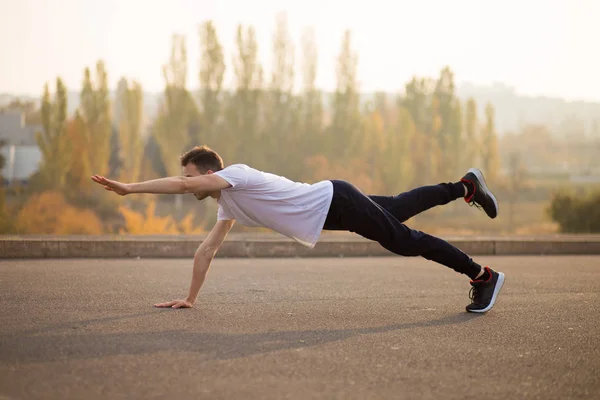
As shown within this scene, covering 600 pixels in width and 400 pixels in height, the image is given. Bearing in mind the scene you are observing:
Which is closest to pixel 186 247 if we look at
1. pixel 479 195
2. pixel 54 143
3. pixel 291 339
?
pixel 479 195

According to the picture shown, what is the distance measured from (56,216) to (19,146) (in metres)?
38.4

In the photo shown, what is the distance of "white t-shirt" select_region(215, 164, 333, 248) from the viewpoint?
6.14 metres

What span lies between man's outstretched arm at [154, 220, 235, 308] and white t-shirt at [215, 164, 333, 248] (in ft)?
1.44

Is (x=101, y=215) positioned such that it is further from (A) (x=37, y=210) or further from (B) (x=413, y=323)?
(B) (x=413, y=323)

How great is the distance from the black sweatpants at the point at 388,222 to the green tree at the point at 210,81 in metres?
43.2

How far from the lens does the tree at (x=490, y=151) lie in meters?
61.3

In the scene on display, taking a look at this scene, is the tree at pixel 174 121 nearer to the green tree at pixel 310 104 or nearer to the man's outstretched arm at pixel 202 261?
the green tree at pixel 310 104

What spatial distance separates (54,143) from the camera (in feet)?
155

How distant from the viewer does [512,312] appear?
6.76 meters

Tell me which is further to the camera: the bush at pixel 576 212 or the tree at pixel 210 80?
the tree at pixel 210 80

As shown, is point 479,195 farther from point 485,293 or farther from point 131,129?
point 131,129

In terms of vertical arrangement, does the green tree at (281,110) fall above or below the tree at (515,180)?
above

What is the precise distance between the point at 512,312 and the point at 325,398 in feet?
11.1

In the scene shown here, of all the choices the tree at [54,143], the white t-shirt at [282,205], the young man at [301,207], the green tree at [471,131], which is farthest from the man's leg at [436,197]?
the green tree at [471,131]
